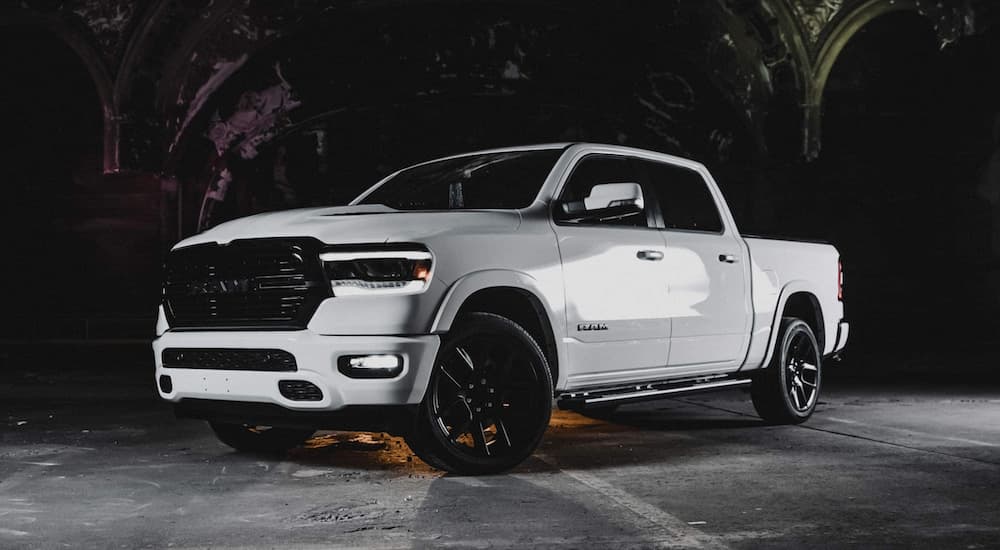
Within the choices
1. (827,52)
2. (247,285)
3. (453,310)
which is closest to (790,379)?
(453,310)

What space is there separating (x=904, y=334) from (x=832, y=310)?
11241 millimetres

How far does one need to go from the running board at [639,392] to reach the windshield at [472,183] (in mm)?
1195

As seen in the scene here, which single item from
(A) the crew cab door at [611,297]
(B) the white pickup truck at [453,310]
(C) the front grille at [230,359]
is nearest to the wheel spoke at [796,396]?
(B) the white pickup truck at [453,310]

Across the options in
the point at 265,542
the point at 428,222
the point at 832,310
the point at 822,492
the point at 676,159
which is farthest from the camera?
the point at 832,310

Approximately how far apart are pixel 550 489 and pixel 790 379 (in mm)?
3522

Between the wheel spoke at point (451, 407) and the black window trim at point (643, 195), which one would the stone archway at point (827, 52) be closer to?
the black window trim at point (643, 195)

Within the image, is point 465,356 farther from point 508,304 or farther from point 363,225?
point 363,225

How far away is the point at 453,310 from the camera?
602 cm

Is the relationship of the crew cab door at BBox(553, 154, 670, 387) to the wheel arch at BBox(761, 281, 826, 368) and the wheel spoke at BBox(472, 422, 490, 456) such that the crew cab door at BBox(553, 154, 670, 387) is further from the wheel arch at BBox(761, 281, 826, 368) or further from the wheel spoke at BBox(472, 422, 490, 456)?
the wheel arch at BBox(761, 281, 826, 368)

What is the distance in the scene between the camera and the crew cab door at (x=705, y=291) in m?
7.51

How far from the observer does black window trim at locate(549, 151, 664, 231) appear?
6812 mm

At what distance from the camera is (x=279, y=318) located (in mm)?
6008

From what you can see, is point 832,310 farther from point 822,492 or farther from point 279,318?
point 279,318

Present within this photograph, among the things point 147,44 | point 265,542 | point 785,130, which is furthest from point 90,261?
point 265,542
